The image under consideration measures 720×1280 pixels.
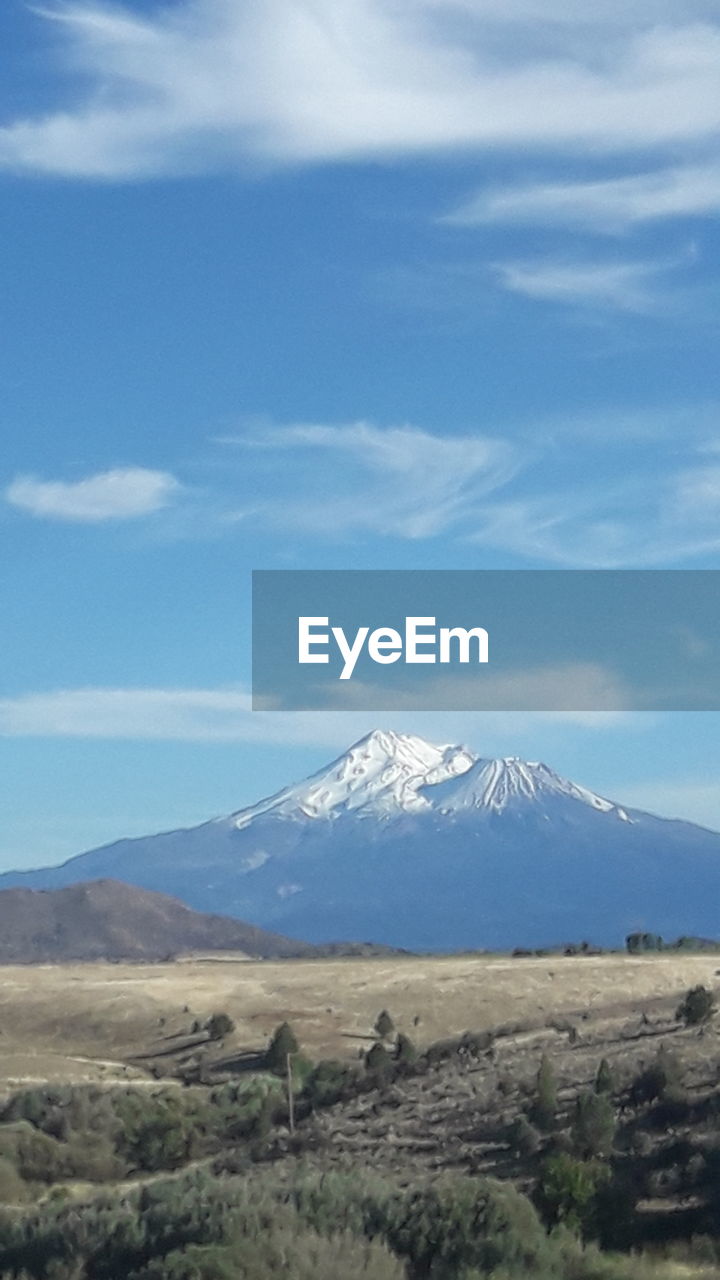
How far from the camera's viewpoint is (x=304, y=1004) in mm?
73312

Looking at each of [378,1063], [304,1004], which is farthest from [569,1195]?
[304,1004]

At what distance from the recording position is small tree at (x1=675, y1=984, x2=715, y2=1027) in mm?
47562

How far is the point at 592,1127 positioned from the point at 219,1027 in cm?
3732

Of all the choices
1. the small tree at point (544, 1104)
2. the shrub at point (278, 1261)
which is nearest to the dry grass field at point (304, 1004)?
the small tree at point (544, 1104)

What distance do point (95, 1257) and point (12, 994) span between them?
6483 centimetres

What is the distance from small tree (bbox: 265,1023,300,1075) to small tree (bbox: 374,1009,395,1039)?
4062mm

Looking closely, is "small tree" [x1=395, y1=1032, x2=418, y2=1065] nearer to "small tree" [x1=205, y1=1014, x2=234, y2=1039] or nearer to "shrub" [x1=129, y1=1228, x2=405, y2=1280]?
"small tree" [x1=205, y1=1014, x2=234, y2=1039]

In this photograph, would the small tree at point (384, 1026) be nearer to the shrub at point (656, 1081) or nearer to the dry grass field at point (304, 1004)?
the dry grass field at point (304, 1004)

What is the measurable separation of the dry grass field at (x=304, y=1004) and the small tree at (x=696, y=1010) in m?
11.0

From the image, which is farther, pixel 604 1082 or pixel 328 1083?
pixel 328 1083

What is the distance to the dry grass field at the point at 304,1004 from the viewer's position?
63.7 meters

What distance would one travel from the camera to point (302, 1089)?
4875cm

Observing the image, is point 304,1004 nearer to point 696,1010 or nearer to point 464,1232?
point 696,1010

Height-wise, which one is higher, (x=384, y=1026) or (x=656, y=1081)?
(x=656, y=1081)
